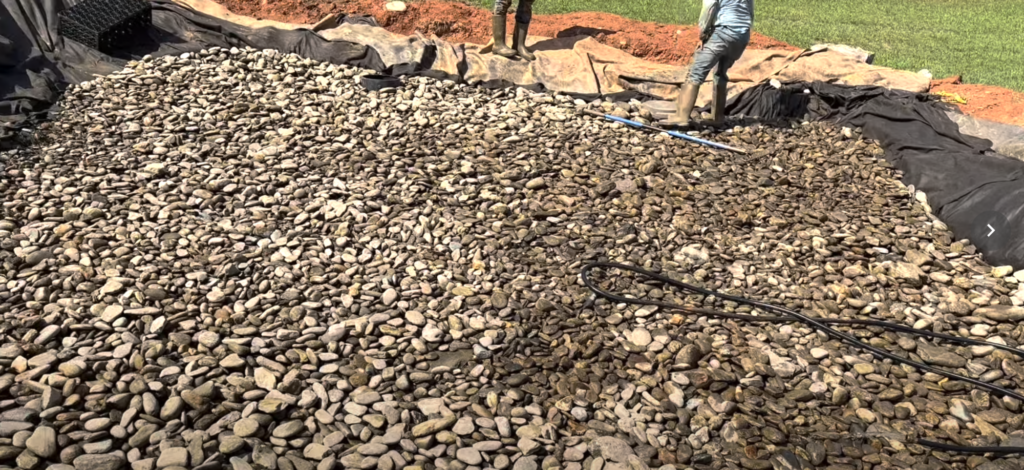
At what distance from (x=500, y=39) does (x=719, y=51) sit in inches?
90.7

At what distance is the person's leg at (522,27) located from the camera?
7168 millimetres

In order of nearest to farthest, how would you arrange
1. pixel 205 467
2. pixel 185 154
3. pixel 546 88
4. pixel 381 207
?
pixel 205 467 → pixel 381 207 → pixel 185 154 → pixel 546 88

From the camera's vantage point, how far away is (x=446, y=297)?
384cm

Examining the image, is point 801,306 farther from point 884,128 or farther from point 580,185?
point 884,128

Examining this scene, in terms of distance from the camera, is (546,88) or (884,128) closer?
(884,128)

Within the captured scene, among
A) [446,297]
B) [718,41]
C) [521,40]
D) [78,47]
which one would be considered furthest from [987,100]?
[78,47]

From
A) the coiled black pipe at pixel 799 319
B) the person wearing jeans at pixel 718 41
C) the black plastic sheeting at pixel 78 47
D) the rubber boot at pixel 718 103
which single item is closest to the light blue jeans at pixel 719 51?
the person wearing jeans at pixel 718 41

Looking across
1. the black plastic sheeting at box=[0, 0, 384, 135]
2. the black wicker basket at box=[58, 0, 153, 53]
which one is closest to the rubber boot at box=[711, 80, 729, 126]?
the black plastic sheeting at box=[0, 0, 384, 135]

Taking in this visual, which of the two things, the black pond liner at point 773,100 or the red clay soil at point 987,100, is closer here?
the black pond liner at point 773,100

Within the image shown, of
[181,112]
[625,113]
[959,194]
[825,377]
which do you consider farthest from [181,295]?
[959,194]

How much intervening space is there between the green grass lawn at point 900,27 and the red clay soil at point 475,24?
0.62m

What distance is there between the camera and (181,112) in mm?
5520

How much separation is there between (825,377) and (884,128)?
3.47 m

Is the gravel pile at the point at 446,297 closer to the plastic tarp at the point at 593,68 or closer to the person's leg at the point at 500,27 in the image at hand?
the plastic tarp at the point at 593,68
